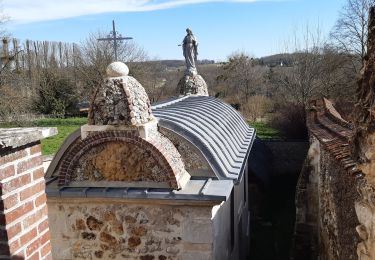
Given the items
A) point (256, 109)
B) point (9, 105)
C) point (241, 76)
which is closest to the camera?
point (9, 105)

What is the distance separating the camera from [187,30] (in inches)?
533

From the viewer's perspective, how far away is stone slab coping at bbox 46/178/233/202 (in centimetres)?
559

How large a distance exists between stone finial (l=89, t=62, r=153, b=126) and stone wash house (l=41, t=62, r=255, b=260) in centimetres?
1

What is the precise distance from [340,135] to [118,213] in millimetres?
3846

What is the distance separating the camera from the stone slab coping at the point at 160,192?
559 cm

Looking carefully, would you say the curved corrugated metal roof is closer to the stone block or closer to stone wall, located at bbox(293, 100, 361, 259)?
the stone block

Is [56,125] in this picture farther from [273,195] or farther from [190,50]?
[273,195]

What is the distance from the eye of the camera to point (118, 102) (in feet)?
19.2

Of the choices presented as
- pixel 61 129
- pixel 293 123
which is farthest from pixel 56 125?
pixel 293 123

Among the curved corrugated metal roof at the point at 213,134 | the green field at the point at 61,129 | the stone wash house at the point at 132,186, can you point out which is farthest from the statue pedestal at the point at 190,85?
the green field at the point at 61,129

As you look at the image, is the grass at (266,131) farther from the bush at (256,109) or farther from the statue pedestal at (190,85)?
the statue pedestal at (190,85)

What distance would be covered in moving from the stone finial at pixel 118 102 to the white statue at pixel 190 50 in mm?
7553

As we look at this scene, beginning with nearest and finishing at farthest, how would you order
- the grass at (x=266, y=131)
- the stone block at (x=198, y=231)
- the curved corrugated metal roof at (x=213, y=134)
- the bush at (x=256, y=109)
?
the stone block at (x=198, y=231) → the curved corrugated metal roof at (x=213, y=134) → the grass at (x=266, y=131) → the bush at (x=256, y=109)

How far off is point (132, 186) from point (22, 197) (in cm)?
333
